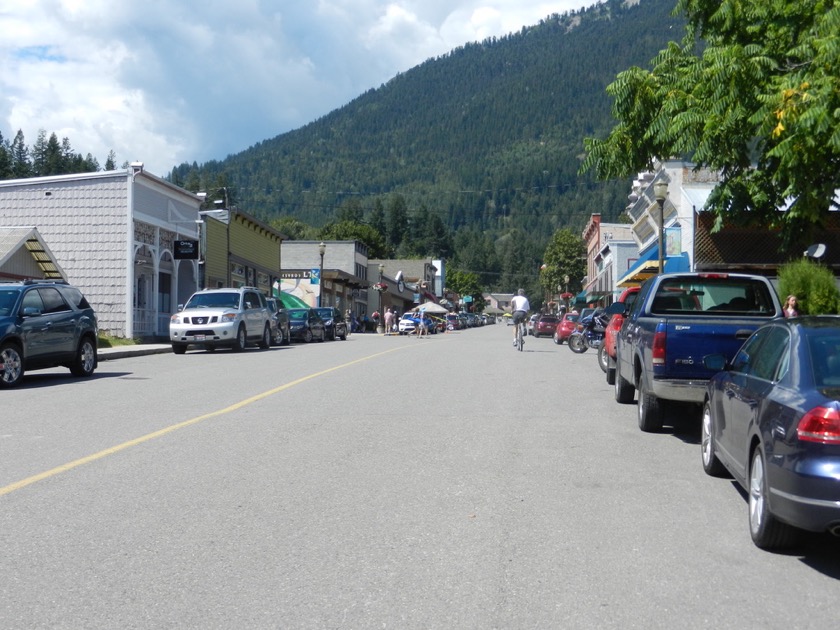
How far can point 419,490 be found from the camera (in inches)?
301

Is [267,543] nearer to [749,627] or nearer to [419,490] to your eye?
[419,490]

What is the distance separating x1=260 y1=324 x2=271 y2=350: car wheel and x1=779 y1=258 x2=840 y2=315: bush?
15.7 metres

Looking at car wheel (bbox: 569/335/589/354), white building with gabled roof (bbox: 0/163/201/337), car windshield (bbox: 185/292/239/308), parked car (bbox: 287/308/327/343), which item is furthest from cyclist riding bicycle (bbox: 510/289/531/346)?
white building with gabled roof (bbox: 0/163/201/337)

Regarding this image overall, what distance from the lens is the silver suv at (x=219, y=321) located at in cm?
2675

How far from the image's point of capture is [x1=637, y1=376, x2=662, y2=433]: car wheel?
35.5 feet

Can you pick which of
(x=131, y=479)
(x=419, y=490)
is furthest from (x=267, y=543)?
(x=131, y=479)

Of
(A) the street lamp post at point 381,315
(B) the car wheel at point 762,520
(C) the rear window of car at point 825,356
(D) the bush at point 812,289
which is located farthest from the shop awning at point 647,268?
(A) the street lamp post at point 381,315

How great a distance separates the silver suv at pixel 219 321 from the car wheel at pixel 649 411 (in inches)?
698

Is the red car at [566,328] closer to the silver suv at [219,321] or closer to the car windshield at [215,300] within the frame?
the silver suv at [219,321]

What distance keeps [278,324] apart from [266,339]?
3065mm

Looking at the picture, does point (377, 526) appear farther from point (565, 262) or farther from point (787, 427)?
point (565, 262)

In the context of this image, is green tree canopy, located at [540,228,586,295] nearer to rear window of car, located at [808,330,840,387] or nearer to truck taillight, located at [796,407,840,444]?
rear window of car, located at [808,330,840,387]

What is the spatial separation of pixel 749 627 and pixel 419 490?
3426mm

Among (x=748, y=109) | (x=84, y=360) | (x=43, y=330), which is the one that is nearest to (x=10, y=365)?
(x=43, y=330)
